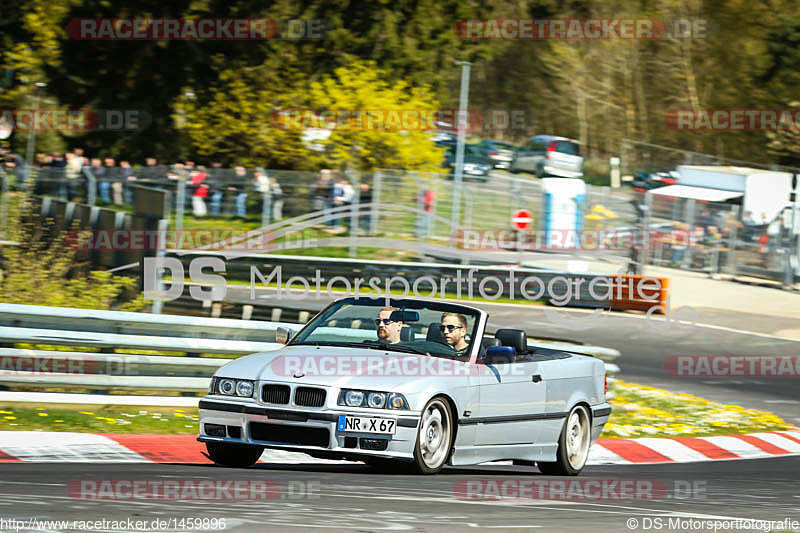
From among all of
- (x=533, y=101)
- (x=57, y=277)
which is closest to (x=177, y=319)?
(x=57, y=277)

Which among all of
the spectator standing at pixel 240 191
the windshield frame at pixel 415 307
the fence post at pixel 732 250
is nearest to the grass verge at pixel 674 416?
the windshield frame at pixel 415 307

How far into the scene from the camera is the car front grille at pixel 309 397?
306 inches

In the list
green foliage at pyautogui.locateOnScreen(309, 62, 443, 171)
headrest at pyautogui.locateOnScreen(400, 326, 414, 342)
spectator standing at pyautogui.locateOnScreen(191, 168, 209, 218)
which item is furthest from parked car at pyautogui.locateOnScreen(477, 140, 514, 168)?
headrest at pyautogui.locateOnScreen(400, 326, 414, 342)

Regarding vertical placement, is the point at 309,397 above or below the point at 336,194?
below

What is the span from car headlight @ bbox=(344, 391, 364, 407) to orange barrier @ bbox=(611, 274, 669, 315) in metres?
18.7

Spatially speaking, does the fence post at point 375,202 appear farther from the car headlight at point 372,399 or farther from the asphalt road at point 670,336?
the car headlight at point 372,399

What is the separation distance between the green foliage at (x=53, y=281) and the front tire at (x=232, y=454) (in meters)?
6.72

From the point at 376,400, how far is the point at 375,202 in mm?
19686

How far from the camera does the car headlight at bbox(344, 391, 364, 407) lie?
7.79 m

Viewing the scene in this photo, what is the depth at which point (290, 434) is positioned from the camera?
7801 millimetres

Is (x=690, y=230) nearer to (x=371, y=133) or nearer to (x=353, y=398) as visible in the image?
(x=371, y=133)

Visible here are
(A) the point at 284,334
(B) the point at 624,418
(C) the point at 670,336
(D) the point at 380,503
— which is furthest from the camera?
(C) the point at 670,336

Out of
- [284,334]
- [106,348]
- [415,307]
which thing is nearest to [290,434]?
[284,334]

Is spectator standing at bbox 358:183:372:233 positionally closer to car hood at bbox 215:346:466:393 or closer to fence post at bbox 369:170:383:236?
fence post at bbox 369:170:383:236
